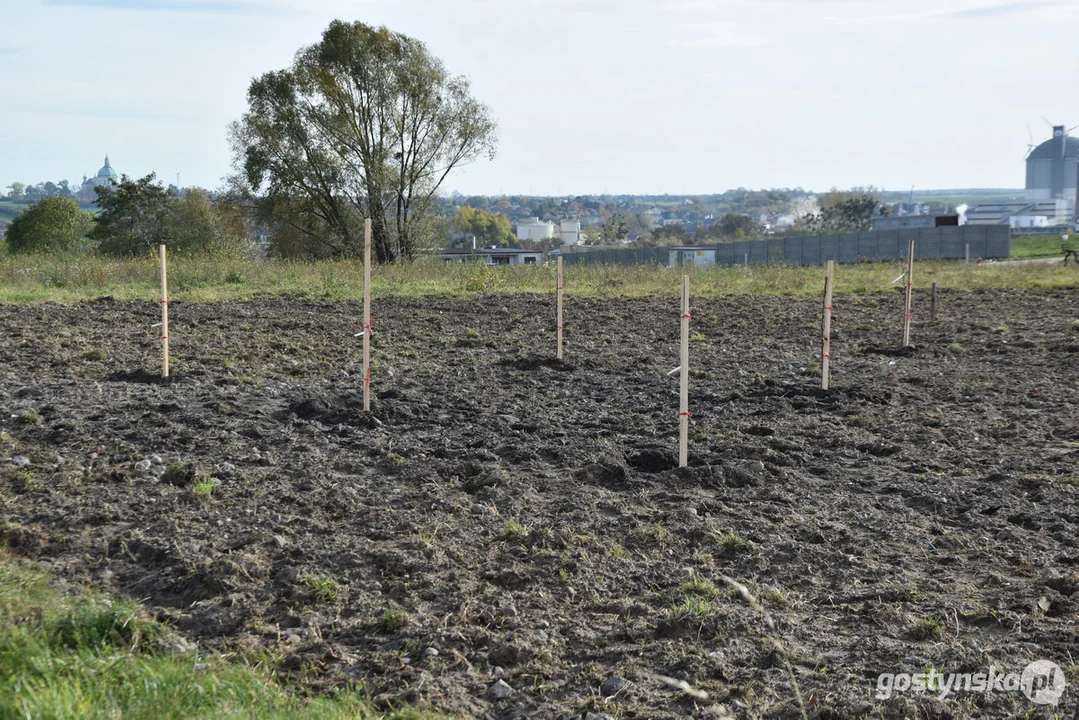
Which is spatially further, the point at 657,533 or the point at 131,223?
the point at 131,223

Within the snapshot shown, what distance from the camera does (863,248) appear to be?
5653 centimetres

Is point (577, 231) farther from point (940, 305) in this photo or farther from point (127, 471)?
point (127, 471)

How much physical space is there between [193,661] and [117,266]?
23.1 m

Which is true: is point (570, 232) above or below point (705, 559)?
above

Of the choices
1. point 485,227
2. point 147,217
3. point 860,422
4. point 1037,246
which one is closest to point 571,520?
point 860,422

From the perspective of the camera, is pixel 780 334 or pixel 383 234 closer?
pixel 780 334

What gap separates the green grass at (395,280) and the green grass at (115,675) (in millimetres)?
17033

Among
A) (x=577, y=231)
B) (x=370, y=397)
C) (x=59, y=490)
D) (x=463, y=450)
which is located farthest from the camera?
(x=577, y=231)

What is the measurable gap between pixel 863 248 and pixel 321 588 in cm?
5563

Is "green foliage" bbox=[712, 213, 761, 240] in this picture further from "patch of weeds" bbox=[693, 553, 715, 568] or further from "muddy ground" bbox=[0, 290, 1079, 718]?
"patch of weeds" bbox=[693, 553, 715, 568]

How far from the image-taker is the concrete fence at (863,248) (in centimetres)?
5412

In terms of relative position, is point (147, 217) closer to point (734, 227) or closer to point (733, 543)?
point (733, 543)

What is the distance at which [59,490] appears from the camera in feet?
22.8

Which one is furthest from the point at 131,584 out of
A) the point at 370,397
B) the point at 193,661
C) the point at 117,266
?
the point at 117,266
